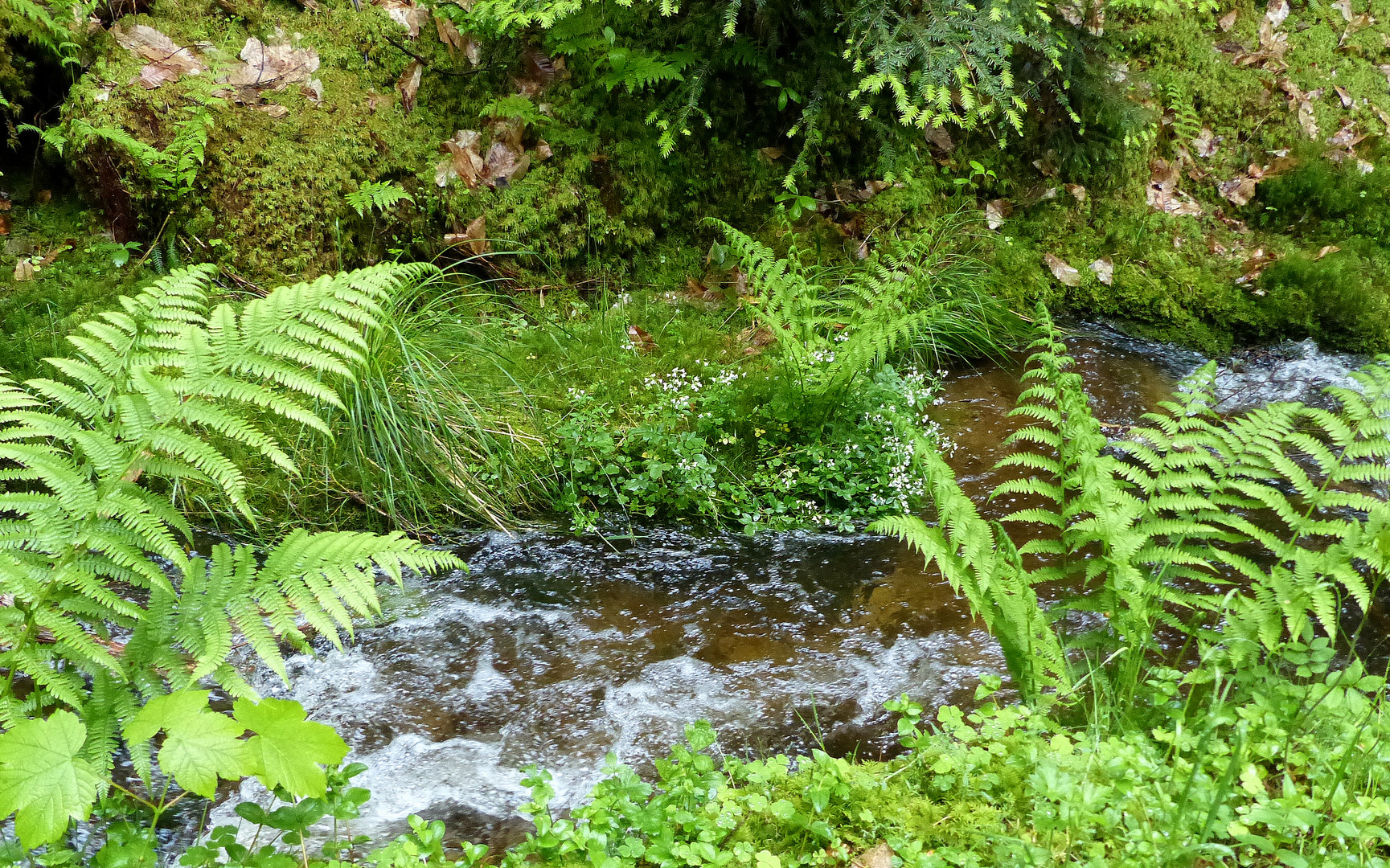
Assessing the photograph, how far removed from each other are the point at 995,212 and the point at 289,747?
16.8 feet

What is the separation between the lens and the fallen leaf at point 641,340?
4441 mm

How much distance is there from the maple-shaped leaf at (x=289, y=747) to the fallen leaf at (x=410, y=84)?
13.1 feet

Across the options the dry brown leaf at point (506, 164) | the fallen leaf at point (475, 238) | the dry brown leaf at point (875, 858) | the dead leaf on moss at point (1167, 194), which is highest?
the dead leaf on moss at point (1167, 194)

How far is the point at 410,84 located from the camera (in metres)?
4.82

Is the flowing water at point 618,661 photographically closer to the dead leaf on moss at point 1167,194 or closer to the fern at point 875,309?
the fern at point 875,309

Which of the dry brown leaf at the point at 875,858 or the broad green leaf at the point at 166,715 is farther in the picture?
the dry brown leaf at the point at 875,858

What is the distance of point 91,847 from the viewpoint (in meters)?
2.12

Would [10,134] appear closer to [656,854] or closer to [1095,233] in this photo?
[656,854]

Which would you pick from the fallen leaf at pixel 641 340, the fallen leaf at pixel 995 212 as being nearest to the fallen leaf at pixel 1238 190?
the fallen leaf at pixel 995 212

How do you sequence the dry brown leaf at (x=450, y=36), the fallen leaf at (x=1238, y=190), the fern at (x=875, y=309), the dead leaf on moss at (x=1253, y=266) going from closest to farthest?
1. the fern at (x=875, y=309)
2. the dry brown leaf at (x=450, y=36)
3. the dead leaf on moss at (x=1253, y=266)
4. the fallen leaf at (x=1238, y=190)

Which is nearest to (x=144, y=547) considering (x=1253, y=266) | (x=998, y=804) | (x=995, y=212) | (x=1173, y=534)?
(x=998, y=804)

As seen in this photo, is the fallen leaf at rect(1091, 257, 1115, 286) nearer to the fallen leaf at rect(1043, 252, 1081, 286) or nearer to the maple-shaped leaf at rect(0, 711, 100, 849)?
the fallen leaf at rect(1043, 252, 1081, 286)

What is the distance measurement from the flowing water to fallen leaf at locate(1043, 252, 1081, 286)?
1998 mm

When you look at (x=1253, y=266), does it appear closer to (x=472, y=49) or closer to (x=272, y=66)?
(x=472, y=49)
